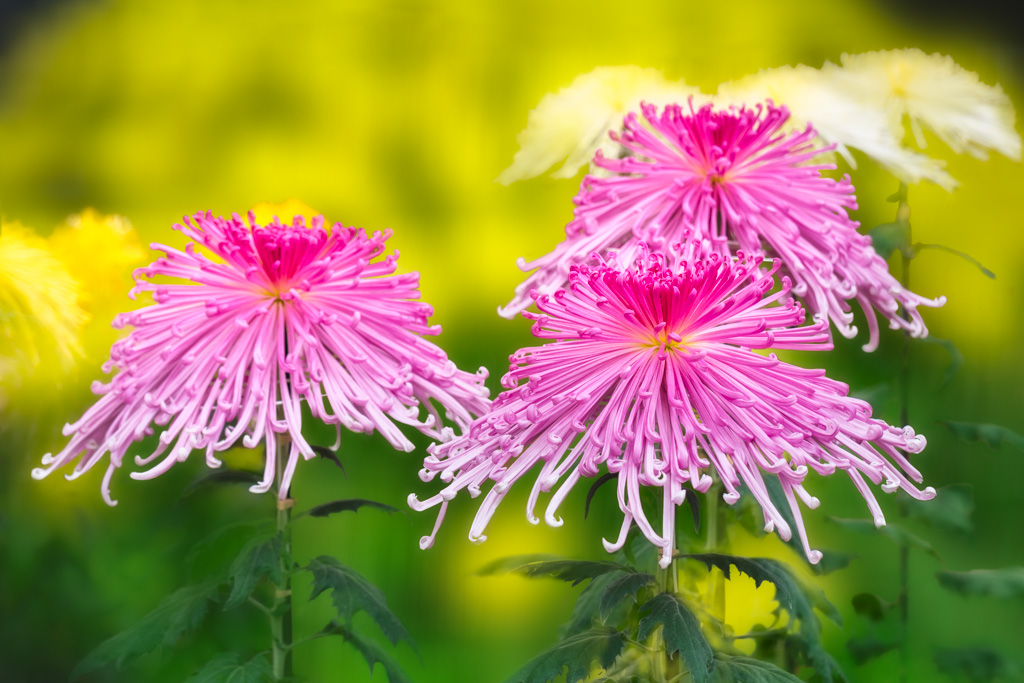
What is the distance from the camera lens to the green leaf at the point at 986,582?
1.13 metres

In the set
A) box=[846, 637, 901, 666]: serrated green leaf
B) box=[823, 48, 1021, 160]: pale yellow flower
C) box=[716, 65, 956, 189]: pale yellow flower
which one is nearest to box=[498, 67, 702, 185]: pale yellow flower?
box=[716, 65, 956, 189]: pale yellow flower

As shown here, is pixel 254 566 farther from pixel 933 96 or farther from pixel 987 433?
pixel 933 96

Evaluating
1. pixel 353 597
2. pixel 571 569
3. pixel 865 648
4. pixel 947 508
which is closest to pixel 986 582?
pixel 947 508

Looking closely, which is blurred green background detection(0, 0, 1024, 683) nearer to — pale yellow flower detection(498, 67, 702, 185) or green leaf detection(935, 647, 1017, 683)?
green leaf detection(935, 647, 1017, 683)

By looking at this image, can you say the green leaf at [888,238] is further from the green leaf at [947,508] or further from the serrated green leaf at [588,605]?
the serrated green leaf at [588,605]

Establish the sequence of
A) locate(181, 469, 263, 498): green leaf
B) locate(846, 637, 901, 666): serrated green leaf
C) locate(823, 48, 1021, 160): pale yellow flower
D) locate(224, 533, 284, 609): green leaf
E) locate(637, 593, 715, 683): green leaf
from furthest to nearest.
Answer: locate(846, 637, 901, 666): serrated green leaf
locate(823, 48, 1021, 160): pale yellow flower
locate(181, 469, 263, 498): green leaf
locate(224, 533, 284, 609): green leaf
locate(637, 593, 715, 683): green leaf

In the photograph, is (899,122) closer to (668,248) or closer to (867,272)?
(867,272)

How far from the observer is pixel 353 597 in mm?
779

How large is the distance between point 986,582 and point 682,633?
744mm

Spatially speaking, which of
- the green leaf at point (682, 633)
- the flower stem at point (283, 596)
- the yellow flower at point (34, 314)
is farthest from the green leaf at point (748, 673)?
the yellow flower at point (34, 314)

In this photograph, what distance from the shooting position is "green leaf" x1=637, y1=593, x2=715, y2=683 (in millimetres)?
590

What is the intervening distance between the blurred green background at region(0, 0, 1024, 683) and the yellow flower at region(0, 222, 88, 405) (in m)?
0.04

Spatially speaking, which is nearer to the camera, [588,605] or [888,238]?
[588,605]

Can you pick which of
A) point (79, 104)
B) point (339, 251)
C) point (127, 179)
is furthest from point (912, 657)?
point (79, 104)
